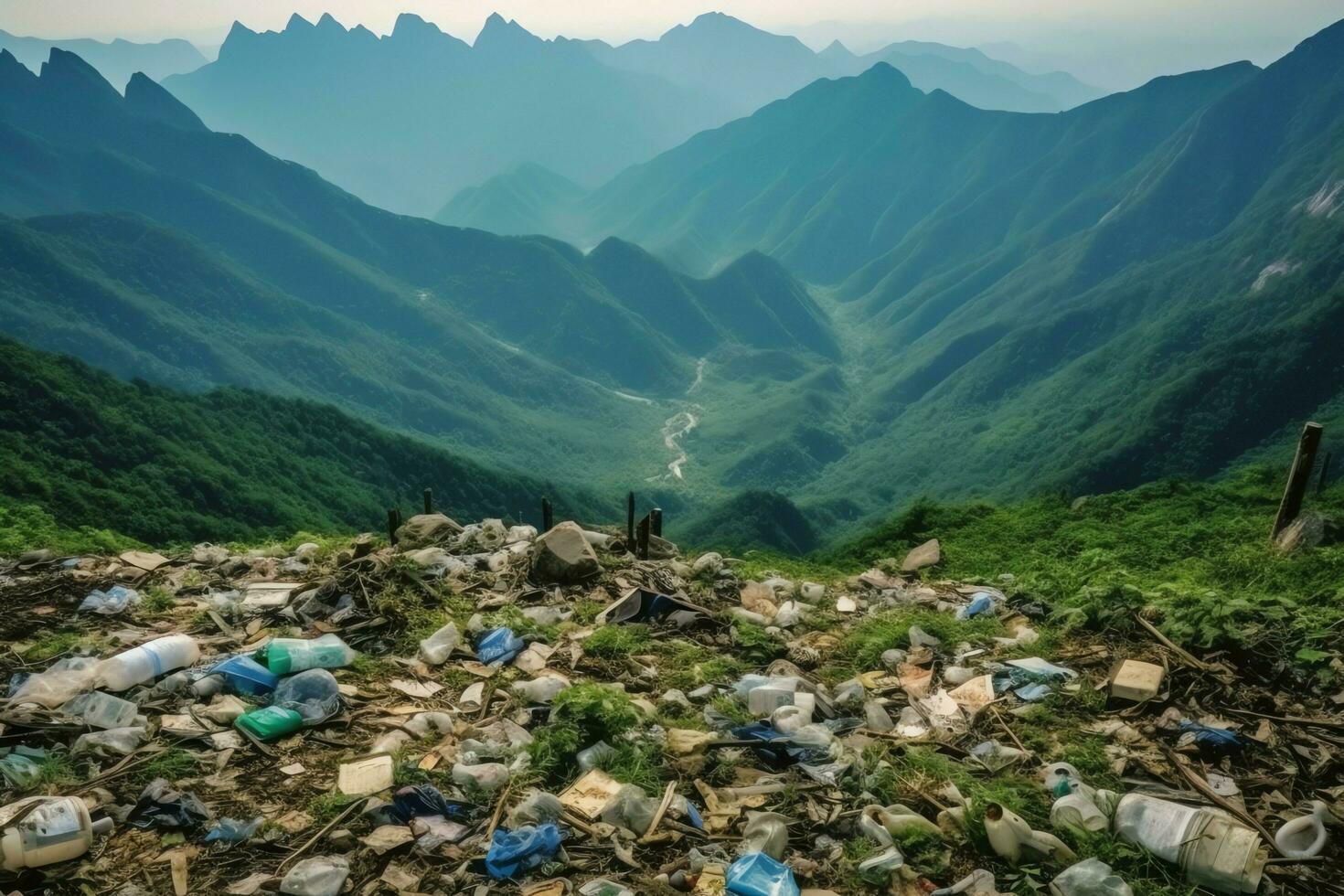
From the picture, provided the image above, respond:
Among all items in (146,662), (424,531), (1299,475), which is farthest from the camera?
(424,531)

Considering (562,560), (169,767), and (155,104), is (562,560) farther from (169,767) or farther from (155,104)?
(155,104)

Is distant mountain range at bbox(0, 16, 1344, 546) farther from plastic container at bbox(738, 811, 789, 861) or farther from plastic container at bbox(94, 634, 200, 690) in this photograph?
plastic container at bbox(738, 811, 789, 861)

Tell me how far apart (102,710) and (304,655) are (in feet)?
4.56

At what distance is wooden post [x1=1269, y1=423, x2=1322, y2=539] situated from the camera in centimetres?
915

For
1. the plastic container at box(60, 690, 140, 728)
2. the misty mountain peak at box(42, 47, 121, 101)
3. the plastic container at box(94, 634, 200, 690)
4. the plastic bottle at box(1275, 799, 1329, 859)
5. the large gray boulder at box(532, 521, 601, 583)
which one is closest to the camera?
the plastic bottle at box(1275, 799, 1329, 859)

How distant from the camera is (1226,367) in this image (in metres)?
56.5

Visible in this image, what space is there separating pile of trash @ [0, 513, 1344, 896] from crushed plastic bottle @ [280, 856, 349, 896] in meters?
0.03

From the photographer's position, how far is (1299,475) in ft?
31.4

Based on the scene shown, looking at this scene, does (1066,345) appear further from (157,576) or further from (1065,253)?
(157,576)

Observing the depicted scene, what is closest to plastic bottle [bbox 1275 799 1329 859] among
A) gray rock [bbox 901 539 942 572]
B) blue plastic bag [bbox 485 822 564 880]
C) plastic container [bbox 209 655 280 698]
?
blue plastic bag [bbox 485 822 564 880]

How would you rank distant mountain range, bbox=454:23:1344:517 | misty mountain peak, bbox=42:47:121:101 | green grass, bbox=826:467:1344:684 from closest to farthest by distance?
1. green grass, bbox=826:467:1344:684
2. distant mountain range, bbox=454:23:1344:517
3. misty mountain peak, bbox=42:47:121:101

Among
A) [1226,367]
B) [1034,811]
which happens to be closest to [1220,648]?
[1034,811]

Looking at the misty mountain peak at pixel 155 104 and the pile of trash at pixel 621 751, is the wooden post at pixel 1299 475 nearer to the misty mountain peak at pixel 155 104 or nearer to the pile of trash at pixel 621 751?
the pile of trash at pixel 621 751

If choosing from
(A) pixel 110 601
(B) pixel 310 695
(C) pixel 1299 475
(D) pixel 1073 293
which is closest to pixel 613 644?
(B) pixel 310 695
